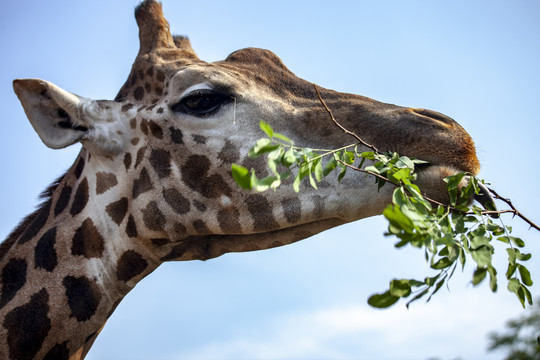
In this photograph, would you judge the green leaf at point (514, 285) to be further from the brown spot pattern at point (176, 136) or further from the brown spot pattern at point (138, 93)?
the brown spot pattern at point (138, 93)

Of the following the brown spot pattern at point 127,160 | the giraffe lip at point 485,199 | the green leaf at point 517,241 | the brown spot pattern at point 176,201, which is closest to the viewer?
the green leaf at point 517,241

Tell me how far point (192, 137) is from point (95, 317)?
4.32 ft

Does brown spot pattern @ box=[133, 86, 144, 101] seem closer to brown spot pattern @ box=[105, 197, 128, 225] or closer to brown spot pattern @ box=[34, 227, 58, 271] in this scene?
brown spot pattern @ box=[105, 197, 128, 225]

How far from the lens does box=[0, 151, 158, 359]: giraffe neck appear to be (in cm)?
335

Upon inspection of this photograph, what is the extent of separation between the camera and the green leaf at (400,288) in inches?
71.9

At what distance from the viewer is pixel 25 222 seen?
4.17 meters

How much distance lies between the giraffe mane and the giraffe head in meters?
0.37

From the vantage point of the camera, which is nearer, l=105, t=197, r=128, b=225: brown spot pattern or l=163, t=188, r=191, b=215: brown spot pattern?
l=163, t=188, r=191, b=215: brown spot pattern

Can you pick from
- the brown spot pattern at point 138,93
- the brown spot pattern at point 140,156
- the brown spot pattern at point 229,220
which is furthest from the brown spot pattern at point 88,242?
the brown spot pattern at point 138,93

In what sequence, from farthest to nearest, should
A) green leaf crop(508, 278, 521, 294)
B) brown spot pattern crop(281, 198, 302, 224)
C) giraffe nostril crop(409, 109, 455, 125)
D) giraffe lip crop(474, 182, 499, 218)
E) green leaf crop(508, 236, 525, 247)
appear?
1. brown spot pattern crop(281, 198, 302, 224)
2. giraffe nostril crop(409, 109, 455, 125)
3. giraffe lip crop(474, 182, 499, 218)
4. green leaf crop(508, 236, 525, 247)
5. green leaf crop(508, 278, 521, 294)

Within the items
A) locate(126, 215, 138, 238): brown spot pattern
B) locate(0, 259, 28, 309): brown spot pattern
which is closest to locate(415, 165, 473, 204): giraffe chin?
locate(126, 215, 138, 238): brown spot pattern

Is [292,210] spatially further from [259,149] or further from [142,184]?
[259,149]

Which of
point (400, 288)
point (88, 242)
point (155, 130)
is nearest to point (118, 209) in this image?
point (88, 242)

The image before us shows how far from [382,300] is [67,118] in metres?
2.78
